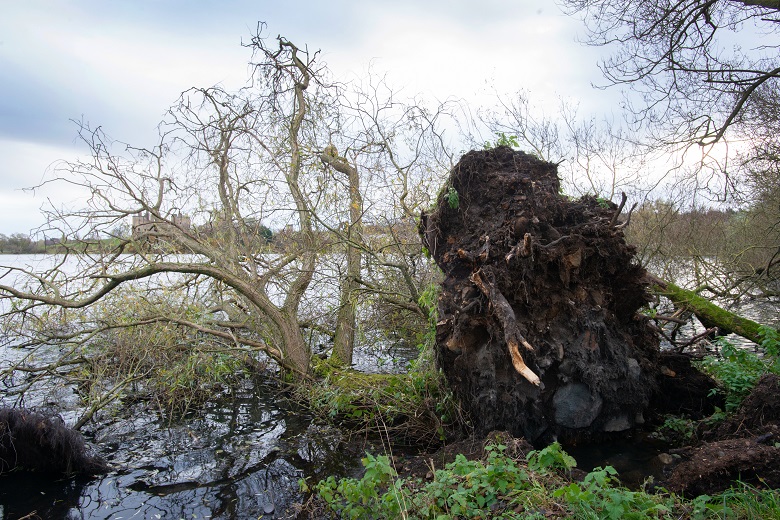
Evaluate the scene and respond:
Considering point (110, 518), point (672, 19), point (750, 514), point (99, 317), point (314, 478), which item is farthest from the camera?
point (99, 317)

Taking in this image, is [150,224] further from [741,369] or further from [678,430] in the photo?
[741,369]

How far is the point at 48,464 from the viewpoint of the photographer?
598 centimetres

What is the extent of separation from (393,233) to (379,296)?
131 cm

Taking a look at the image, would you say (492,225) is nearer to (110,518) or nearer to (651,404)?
(651,404)

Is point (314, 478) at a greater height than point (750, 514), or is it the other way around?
point (750, 514)

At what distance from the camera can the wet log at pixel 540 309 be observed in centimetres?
552

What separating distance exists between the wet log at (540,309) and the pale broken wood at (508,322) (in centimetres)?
1

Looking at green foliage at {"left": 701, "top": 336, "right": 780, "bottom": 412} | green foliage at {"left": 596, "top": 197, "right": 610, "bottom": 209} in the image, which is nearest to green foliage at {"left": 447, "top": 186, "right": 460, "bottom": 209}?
Answer: green foliage at {"left": 596, "top": 197, "right": 610, "bottom": 209}

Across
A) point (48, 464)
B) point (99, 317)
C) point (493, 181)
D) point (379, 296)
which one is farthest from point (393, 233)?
point (48, 464)

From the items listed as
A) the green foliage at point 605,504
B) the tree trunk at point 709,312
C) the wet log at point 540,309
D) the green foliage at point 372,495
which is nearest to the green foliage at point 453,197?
the wet log at point 540,309

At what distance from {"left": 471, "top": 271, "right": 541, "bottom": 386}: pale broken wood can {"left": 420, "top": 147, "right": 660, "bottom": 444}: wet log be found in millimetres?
12

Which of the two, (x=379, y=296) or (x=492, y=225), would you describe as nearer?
(x=492, y=225)

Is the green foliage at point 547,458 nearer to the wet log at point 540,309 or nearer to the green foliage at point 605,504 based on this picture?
the green foliage at point 605,504

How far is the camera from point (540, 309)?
19.1 ft
